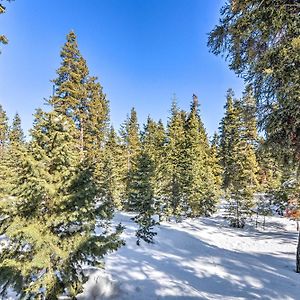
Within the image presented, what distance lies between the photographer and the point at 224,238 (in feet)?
78.0

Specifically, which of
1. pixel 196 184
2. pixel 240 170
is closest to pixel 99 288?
pixel 196 184

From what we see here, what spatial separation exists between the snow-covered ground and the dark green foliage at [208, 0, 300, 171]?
5637 millimetres

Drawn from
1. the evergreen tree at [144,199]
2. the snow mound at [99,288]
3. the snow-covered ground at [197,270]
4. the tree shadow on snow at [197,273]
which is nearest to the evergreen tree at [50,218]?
the snow mound at [99,288]

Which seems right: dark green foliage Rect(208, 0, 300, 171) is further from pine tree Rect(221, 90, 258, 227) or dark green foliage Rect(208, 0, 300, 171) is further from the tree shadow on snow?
pine tree Rect(221, 90, 258, 227)

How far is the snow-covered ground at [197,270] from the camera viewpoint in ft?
32.3

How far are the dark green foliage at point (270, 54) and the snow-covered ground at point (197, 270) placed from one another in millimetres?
5637

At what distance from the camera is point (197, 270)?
1334 cm

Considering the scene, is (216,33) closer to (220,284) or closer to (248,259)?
(220,284)

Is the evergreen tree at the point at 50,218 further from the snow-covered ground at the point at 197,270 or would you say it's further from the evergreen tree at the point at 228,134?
the evergreen tree at the point at 228,134

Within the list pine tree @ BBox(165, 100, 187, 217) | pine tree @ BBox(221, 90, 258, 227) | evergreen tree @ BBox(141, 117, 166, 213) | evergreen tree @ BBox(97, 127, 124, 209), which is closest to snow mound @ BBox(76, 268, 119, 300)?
pine tree @ BBox(221, 90, 258, 227)

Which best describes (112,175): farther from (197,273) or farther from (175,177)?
(197,273)

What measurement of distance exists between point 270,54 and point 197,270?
1003 cm

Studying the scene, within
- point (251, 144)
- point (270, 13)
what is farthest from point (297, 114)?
point (251, 144)

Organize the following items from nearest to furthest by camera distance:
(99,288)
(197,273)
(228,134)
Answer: (99,288) → (197,273) → (228,134)
